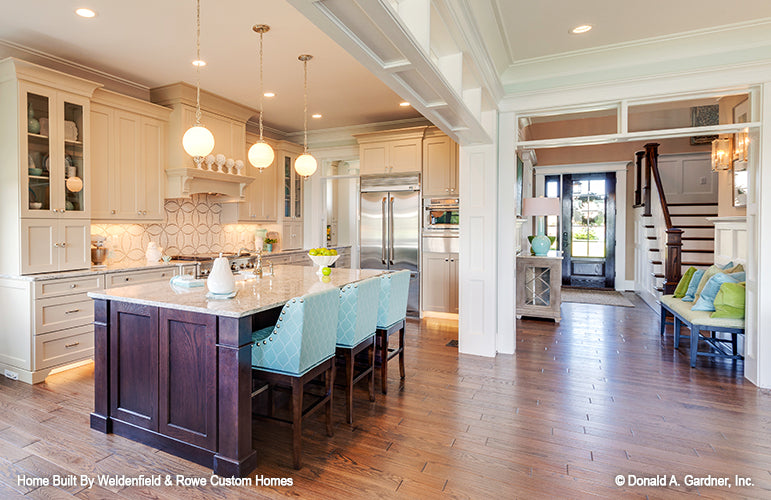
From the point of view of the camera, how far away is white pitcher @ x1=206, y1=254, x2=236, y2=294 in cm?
236

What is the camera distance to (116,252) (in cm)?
446

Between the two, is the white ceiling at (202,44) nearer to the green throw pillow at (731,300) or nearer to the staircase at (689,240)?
the green throw pillow at (731,300)

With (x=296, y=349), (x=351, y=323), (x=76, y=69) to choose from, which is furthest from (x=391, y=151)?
(x=296, y=349)

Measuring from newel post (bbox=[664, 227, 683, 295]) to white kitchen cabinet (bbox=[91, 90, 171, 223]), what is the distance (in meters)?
6.45

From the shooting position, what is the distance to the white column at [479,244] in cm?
427

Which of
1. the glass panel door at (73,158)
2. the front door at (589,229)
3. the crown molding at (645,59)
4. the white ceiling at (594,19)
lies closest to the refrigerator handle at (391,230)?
the crown molding at (645,59)

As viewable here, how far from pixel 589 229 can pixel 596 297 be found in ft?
5.88

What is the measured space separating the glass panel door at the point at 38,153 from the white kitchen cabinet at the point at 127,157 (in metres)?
0.46

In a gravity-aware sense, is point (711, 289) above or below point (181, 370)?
above

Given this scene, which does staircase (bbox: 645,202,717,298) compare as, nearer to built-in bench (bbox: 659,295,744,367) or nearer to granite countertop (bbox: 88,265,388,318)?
built-in bench (bbox: 659,295,744,367)

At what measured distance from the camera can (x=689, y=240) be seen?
6.55 meters

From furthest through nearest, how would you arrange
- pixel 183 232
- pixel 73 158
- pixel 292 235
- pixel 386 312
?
pixel 292 235
pixel 183 232
pixel 73 158
pixel 386 312

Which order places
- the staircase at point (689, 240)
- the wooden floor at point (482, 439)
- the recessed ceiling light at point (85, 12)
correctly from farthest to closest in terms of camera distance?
the staircase at point (689, 240)
the recessed ceiling light at point (85, 12)
the wooden floor at point (482, 439)

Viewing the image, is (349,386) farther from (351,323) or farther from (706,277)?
(706,277)
